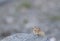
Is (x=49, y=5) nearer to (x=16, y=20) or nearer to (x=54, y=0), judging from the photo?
(x=54, y=0)

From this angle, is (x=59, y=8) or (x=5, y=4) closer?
(x=59, y=8)

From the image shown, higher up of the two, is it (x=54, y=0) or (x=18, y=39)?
(x=54, y=0)

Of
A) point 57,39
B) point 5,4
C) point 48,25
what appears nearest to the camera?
point 57,39

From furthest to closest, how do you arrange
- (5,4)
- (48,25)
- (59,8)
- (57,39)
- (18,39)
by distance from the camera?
(5,4)
(59,8)
(48,25)
(57,39)
(18,39)

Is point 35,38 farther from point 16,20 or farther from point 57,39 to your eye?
point 16,20

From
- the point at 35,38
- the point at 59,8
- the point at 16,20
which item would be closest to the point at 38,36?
the point at 35,38

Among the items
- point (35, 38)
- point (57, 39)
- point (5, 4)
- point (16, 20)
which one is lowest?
point (35, 38)

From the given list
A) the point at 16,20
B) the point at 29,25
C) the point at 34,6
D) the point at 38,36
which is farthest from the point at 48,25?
the point at 38,36
